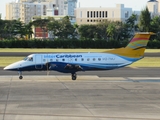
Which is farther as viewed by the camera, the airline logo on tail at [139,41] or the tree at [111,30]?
the tree at [111,30]

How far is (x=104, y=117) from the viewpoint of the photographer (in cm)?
2005

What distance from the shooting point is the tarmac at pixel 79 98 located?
67.9 ft

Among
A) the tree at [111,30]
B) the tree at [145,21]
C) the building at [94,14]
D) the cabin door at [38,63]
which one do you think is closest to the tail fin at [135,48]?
the cabin door at [38,63]

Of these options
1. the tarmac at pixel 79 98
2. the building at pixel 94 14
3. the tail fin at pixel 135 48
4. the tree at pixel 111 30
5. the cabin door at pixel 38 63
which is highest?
the building at pixel 94 14

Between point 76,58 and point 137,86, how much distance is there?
6483 millimetres

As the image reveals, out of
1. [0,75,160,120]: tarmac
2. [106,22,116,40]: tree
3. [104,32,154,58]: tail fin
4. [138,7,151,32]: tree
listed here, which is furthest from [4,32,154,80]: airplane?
[106,22,116,40]: tree

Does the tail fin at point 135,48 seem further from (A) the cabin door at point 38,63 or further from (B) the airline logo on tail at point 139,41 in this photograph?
(A) the cabin door at point 38,63

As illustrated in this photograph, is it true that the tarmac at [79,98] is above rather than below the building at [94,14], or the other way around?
below

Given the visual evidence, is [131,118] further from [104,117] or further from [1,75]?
[1,75]

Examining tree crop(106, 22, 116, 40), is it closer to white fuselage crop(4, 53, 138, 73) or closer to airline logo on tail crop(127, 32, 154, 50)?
airline logo on tail crop(127, 32, 154, 50)

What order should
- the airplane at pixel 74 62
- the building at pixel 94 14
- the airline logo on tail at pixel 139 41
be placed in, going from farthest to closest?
the building at pixel 94 14 < the airline logo on tail at pixel 139 41 < the airplane at pixel 74 62

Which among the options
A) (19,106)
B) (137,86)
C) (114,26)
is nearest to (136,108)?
(19,106)

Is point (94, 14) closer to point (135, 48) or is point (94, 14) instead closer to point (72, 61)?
point (135, 48)

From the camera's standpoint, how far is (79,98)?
1011 inches
